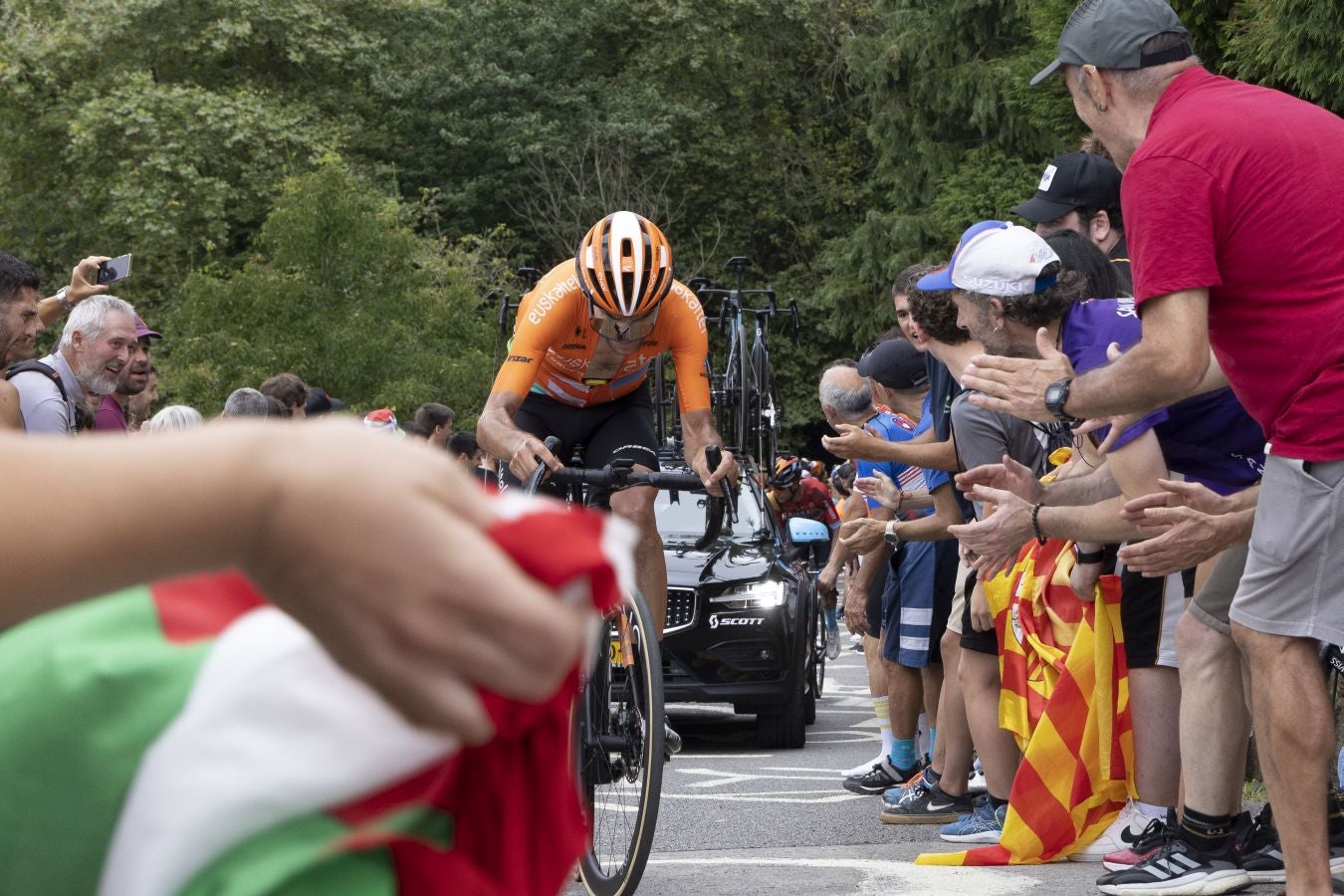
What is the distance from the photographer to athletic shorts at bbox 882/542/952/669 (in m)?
8.54

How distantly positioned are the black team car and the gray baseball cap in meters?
6.34

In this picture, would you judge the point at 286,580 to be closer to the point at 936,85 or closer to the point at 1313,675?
the point at 1313,675

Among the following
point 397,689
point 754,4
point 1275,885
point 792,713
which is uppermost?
point 754,4

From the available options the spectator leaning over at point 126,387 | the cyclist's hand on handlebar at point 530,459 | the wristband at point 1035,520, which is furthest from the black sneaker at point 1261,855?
the spectator leaning over at point 126,387

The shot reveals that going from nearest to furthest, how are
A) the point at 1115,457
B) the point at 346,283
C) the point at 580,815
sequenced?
the point at 580,815, the point at 1115,457, the point at 346,283

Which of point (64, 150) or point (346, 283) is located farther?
point (64, 150)

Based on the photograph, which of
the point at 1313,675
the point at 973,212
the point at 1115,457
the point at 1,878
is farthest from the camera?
the point at 973,212

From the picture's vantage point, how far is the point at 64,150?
135 ft

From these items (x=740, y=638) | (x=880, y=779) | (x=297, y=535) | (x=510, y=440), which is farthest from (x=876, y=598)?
(x=297, y=535)

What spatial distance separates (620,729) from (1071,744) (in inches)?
66.5

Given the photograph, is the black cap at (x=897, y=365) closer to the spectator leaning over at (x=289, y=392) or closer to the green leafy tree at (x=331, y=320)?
the spectator leaning over at (x=289, y=392)

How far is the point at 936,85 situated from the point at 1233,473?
3366cm

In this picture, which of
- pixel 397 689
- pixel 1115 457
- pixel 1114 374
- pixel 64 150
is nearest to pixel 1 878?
pixel 397 689

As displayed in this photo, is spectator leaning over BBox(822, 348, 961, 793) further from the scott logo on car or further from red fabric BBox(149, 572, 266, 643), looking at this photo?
red fabric BBox(149, 572, 266, 643)
